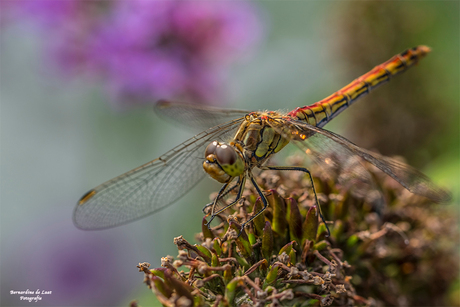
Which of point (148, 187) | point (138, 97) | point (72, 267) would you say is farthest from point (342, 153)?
point (72, 267)

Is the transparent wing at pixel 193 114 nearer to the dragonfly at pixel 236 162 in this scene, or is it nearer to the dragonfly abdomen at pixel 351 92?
the dragonfly at pixel 236 162

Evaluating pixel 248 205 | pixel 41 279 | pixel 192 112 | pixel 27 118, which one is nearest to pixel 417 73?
pixel 192 112

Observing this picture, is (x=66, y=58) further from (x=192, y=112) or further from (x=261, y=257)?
(x=261, y=257)

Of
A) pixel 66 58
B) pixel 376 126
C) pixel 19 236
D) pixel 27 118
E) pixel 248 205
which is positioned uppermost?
pixel 27 118

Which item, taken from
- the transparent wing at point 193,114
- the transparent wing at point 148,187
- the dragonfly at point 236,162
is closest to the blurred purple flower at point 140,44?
the transparent wing at point 193,114

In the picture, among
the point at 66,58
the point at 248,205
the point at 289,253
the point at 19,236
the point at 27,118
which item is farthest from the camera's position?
the point at 27,118

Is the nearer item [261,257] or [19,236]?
[261,257]

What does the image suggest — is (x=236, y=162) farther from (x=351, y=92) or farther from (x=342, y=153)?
(x=351, y=92)

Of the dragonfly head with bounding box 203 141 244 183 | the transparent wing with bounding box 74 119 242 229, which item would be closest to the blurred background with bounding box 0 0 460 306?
the transparent wing with bounding box 74 119 242 229
